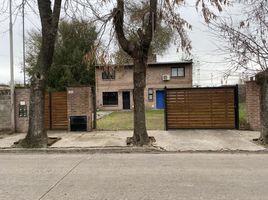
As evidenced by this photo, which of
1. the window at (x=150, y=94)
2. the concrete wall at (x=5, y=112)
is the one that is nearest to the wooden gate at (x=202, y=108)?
the concrete wall at (x=5, y=112)

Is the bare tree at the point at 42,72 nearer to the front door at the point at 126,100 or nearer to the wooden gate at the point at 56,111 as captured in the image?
the wooden gate at the point at 56,111

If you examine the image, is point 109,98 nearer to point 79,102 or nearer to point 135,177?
point 79,102

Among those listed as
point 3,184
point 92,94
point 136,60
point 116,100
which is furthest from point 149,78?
point 3,184

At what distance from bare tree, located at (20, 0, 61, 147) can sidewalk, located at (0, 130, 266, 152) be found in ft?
2.80

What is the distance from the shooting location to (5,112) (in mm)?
16312

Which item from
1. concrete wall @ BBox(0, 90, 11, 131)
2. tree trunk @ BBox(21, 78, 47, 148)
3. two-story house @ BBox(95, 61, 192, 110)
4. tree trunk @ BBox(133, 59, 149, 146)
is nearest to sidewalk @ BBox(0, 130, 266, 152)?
tree trunk @ BBox(21, 78, 47, 148)

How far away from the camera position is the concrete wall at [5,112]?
53.4 ft

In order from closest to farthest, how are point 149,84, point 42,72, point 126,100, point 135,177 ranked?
point 135,177, point 42,72, point 149,84, point 126,100

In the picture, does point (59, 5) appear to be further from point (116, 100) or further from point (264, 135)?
point (116, 100)

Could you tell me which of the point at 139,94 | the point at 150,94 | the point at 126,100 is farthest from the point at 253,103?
the point at 126,100

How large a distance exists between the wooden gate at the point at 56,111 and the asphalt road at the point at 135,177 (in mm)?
5466

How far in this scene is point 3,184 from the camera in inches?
277

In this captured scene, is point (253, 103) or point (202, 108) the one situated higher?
point (253, 103)

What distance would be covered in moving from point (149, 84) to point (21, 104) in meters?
25.8
